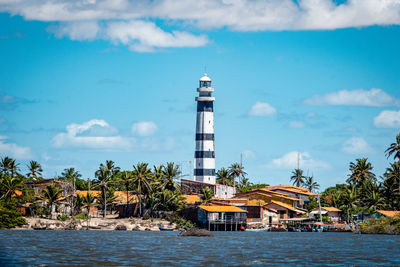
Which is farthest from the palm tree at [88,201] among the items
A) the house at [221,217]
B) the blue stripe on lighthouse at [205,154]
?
the blue stripe on lighthouse at [205,154]

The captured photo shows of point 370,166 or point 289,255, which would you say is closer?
point 289,255

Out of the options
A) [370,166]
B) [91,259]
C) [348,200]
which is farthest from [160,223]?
[91,259]

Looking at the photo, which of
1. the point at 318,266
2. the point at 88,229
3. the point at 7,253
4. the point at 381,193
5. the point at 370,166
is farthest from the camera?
the point at 370,166

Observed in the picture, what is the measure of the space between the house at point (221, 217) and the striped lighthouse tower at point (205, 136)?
13458 millimetres

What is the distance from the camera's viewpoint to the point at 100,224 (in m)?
117

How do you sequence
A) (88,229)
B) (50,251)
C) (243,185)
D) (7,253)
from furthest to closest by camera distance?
(243,185) < (88,229) < (50,251) < (7,253)

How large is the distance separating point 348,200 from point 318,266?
93.0 m

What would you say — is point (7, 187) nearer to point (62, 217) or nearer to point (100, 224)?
point (62, 217)

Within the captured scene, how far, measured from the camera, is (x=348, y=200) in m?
135

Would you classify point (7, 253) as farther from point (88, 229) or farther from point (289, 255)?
point (88, 229)

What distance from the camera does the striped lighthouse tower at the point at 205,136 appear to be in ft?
424

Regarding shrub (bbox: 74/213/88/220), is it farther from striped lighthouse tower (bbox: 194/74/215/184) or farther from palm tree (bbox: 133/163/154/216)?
striped lighthouse tower (bbox: 194/74/215/184)

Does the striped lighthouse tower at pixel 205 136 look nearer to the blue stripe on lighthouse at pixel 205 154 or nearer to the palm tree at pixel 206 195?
the blue stripe on lighthouse at pixel 205 154

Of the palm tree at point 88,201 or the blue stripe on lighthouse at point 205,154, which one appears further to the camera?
the blue stripe on lighthouse at point 205,154
